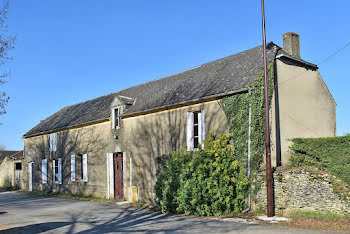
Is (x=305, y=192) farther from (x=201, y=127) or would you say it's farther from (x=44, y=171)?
(x=44, y=171)

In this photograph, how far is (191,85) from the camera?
55.2 feet

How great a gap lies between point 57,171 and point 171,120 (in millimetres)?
13368

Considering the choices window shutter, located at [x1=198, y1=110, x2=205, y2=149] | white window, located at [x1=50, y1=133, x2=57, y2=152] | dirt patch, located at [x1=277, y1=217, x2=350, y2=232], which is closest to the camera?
dirt patch, located at [x1=277, y1=217, x2=350, y2=232]

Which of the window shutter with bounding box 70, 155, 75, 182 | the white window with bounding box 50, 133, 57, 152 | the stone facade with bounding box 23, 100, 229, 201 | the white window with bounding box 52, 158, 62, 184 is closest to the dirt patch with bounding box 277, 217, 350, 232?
the stone facade with bounding box 23, 100, 229, 201

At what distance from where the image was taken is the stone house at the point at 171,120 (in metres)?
13.9

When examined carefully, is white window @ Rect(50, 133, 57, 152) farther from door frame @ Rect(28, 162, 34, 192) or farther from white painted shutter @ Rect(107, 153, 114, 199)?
white painted shutter @ Rect(107, 153, 114, 199)

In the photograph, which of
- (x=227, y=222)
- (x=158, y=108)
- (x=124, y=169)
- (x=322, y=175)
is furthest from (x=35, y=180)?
(x=322, y=175)

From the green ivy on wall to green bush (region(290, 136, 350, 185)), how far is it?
4.71ft

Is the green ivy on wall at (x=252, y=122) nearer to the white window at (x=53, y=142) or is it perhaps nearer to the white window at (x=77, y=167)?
the white window at (x=77, y=167)

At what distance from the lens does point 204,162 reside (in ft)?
42.5

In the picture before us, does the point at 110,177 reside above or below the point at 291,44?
below

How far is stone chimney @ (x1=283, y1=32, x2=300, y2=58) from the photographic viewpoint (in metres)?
15.2

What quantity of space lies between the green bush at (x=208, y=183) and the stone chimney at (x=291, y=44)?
520cm

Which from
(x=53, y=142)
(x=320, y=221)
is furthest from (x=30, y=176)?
(x=320, y=221)
